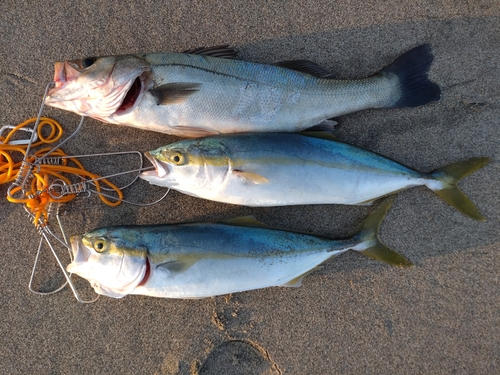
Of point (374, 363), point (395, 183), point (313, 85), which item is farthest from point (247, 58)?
point (374, 363)

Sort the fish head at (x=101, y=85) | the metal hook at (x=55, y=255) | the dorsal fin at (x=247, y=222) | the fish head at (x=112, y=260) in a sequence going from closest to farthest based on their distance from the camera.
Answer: the fish head at (x=112, y=260), the fish head at (x=101, y=85), the dorsal fin at (x=247, y=222), the metal hook at (x=55, y=255)

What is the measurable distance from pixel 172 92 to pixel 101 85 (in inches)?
19.4

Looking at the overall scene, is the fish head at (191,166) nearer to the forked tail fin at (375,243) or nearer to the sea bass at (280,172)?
the sea bass at (280,172)

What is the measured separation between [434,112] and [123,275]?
2.69 metres

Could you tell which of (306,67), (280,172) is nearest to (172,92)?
(280,172)

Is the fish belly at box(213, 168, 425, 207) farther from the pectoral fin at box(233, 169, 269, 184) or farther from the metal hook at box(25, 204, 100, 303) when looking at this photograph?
the metal hook at box(25, 204, 100, 303)

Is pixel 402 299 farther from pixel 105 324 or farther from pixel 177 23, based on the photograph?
pixel 177 23

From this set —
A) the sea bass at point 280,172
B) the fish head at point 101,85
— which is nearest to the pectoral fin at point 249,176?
the sea bass at point 280,172

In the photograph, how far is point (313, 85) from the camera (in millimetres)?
2525

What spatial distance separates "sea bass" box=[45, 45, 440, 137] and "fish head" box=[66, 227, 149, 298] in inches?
32.4

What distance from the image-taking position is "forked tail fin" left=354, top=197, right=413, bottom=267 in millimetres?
2533

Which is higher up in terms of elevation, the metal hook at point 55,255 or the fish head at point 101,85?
the fish head at point 101,85

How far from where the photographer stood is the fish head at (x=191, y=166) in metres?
2.31

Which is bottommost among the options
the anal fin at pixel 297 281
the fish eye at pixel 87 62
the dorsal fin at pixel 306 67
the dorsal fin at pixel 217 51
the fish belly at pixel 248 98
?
the anal fin at pixel 297 281
